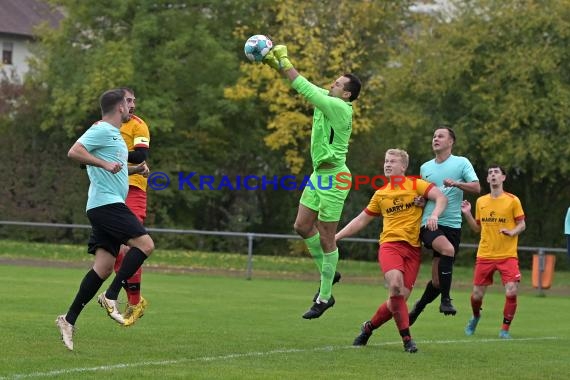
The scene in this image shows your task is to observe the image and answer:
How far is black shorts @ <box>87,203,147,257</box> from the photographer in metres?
10.6

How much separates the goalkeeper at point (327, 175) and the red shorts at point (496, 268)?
332 cm

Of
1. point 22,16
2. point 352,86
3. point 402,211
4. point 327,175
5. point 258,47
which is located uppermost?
point 22,16

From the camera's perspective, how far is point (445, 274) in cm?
1344

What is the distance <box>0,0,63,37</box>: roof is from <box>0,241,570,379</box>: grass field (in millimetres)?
50069

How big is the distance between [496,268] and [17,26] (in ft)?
194

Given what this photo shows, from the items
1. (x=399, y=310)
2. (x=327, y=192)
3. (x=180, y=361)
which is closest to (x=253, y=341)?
(x=399, y=310)

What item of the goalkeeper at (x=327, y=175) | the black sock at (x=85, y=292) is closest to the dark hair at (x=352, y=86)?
the goalkeeper at (x=327, y=175)

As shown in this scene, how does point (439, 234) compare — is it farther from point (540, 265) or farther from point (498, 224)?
point (540, 265)

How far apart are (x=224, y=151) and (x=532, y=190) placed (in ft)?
38.4

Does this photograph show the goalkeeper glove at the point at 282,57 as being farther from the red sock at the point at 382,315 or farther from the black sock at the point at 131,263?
the red sock at the point at 382,315

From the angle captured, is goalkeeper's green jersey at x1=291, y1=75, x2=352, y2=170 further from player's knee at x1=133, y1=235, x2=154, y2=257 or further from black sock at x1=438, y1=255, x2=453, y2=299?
player's knee at x1=133, y1=235, x2=154, y2=257

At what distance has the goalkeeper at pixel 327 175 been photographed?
39.5 feet

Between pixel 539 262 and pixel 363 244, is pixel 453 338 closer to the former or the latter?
pixel 539 262

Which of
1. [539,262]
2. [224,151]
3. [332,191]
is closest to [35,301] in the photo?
[332,191]
